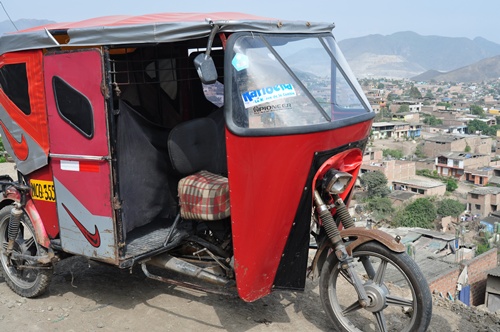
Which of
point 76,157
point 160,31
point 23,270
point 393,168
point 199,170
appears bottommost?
point 393,168

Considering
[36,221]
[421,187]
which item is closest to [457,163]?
[421,187]

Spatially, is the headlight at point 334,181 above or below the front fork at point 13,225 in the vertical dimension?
above

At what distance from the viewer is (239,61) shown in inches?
146

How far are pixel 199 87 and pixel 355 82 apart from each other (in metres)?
1.78

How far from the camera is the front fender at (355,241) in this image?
3719mm

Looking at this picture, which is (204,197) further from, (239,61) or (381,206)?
(381,206)

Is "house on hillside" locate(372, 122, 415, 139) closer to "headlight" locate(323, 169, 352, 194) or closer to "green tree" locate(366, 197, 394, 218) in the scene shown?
"green tree" locate(366, 197, 394, 218)

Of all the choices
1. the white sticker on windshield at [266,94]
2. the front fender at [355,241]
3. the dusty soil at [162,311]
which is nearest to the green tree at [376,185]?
the dusty soil at [162,311]

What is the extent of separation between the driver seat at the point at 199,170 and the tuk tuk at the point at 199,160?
0.01 metres

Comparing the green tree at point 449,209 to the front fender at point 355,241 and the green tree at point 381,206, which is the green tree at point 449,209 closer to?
the green tree at point 381,206

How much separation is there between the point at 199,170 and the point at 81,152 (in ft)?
3.50

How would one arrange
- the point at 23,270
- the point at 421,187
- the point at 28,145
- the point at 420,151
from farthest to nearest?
1. the point at 420,151
2. the point at 421,187
3. the point at 23,270
4. the point at 28,145

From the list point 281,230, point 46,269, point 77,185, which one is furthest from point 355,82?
point 46,269

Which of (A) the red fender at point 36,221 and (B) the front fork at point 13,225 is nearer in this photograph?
(A) the red fender at point 36,221
